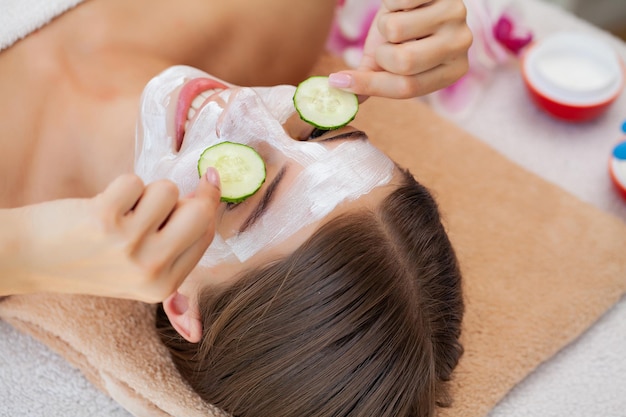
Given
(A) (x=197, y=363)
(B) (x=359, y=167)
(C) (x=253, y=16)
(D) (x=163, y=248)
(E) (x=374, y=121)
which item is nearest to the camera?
(D) (x=163, y=248)

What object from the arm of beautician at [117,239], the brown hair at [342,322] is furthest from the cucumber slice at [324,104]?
the arm of beautician at [117,239]

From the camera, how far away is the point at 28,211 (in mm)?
855

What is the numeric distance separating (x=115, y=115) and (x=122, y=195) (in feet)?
1.73

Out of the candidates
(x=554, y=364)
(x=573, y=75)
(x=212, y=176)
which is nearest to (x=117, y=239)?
(x=212, y=176)

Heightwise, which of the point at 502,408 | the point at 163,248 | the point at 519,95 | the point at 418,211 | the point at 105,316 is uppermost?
the point at 163,248

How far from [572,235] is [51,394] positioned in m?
1.09

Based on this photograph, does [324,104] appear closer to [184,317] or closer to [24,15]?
[184,317]

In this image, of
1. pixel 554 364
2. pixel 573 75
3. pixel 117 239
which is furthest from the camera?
pixel 573 75

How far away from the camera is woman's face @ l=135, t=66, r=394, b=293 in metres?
0.99

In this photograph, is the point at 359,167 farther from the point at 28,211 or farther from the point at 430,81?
the point at 28,211

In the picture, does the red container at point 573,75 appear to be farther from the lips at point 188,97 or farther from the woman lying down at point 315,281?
the lips at point 188,97

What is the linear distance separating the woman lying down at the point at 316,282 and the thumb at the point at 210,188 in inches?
4.5

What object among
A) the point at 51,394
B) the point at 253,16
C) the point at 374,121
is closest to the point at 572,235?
the point at 374,121

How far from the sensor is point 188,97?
1.16 meters
